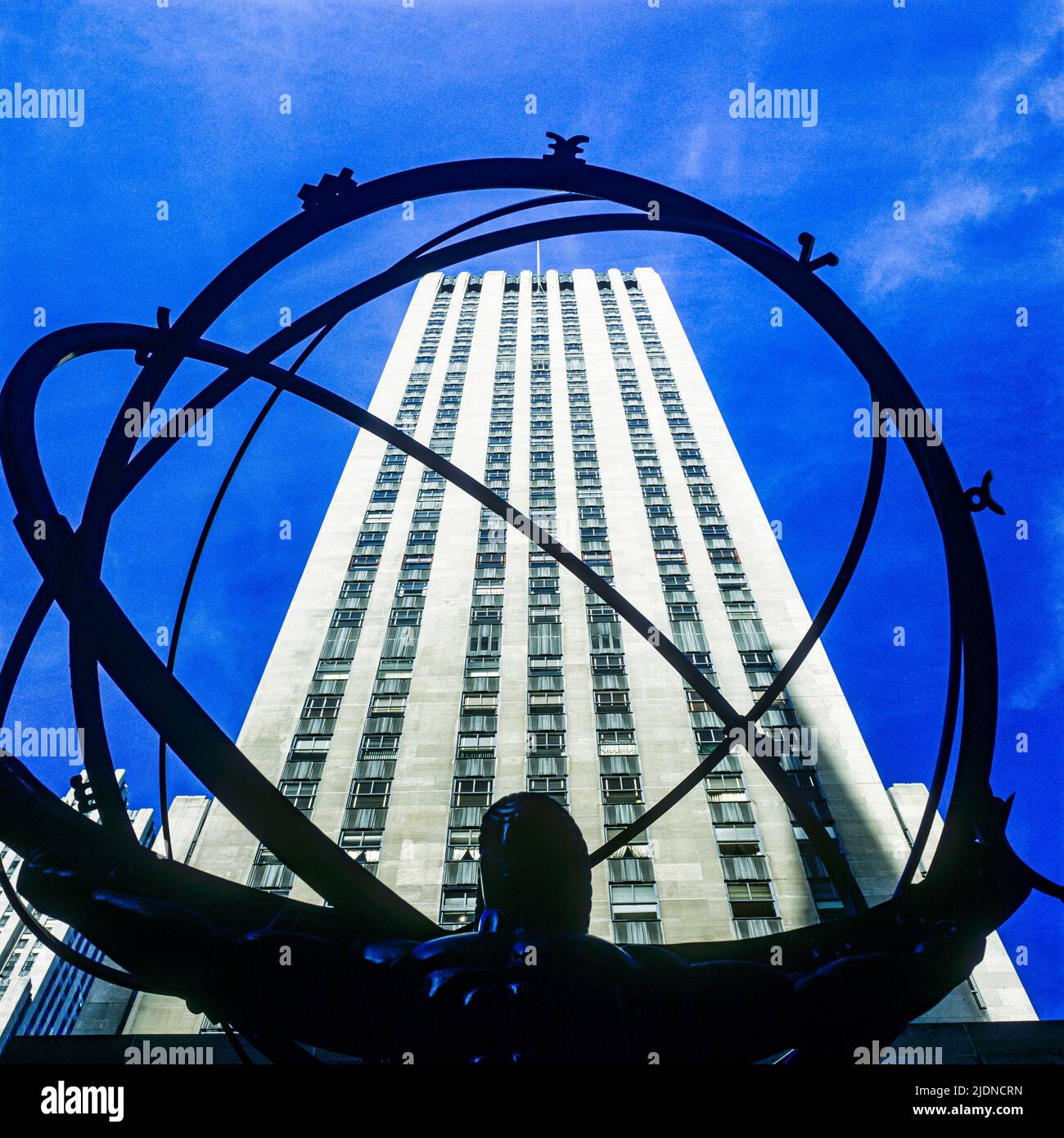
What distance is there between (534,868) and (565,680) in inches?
924

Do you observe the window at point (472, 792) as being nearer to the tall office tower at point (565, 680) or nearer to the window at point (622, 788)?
the tall office tower at point (565, 680)

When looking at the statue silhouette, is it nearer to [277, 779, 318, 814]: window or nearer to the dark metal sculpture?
the dark metal sculpture

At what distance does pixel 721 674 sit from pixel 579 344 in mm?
33274

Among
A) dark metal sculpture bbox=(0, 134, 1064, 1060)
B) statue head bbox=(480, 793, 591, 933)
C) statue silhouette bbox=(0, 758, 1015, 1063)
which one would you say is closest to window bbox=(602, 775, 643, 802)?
dark metal sculpture bbox=(0, 134, 1064, 1060)

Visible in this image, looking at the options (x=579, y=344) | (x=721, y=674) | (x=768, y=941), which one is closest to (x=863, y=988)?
(x=768, y=941)

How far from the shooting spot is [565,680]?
92.2 ft

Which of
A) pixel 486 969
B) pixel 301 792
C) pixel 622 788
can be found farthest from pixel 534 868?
pixel 301 792

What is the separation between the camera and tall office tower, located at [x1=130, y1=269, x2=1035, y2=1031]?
2050cm

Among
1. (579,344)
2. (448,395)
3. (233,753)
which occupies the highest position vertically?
(579,344)

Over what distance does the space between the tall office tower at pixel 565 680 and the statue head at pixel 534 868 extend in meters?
15.3

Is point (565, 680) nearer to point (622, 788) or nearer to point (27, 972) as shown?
point (622, 788)

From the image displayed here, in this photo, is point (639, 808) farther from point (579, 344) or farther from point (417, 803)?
point (579, 344)

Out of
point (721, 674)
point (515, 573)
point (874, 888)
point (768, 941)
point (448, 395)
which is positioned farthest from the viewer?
point (448, 395)
